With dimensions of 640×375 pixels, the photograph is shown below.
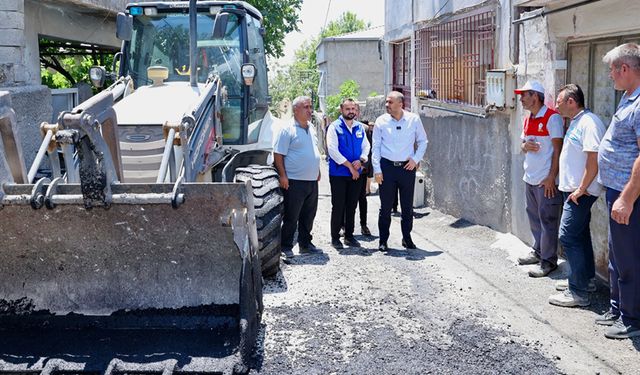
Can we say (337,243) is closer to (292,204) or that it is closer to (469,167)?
(292,204)

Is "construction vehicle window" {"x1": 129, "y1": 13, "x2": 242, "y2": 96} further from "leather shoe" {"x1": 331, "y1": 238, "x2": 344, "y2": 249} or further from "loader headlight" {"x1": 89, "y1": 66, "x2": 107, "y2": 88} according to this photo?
"leather shoe" {"x1": 331, "y1": 238, "x2": 344, "y2": 249}

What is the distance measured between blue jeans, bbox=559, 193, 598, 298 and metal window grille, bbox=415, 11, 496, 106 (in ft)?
11.9

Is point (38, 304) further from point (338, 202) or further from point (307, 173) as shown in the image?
point (338, 202)

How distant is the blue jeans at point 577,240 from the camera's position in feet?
19.2

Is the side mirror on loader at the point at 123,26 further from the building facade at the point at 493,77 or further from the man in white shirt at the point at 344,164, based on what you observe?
the building facade at the point at 493,77

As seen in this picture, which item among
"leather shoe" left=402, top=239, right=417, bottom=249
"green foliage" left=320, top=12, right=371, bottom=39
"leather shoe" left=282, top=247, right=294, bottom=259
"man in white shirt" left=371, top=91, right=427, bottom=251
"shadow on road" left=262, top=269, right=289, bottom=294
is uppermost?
"green foliage" left=320, top=12, right=371, bottom=39

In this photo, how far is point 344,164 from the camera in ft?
26.6

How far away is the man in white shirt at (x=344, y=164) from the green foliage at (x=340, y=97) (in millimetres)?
14028

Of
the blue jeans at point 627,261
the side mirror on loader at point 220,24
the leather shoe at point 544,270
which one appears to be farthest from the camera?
the leather shoe at point 544,270

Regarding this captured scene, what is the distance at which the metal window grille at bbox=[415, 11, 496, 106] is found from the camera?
9477 mm

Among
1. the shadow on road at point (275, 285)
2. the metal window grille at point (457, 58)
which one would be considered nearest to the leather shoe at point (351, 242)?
the shadow on road at point (275, 285)

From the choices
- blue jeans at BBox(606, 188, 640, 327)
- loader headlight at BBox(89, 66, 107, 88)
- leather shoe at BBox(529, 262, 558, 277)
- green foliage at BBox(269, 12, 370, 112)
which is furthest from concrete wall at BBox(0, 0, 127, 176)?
green foliage at BBox(269, 12, 370, 112)

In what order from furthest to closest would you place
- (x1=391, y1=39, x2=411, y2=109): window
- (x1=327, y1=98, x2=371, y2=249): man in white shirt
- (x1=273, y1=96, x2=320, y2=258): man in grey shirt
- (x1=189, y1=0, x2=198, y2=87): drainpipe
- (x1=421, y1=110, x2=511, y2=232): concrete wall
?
(x1=391, y1=39, x2=411, y2=109): window, (x1=421, y1=110, x2=511, y2=232): concrete wall, (x1=327, y1=98, x2=371, y2=249): man in white shirt, (x1=273, y1=96, x2=320, y2=258): man in grey shirt, (x1=189, y1=0, x2=198, y2=87): drainpipe

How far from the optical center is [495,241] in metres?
8.49
